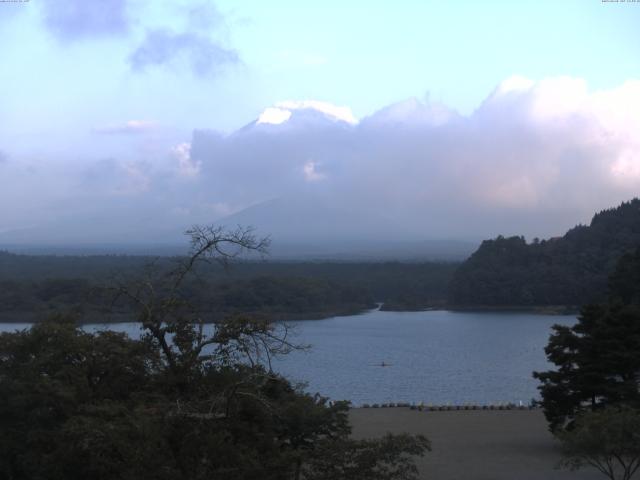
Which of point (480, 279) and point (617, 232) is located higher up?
point (617, 232)

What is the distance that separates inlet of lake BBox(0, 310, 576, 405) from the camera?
20125 millimetres

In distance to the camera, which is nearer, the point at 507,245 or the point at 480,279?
the point at 480,279

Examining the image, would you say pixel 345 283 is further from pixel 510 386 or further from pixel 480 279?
pixel 510 386

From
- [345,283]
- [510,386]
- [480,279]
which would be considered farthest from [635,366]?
[345,283]

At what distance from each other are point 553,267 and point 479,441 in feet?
126

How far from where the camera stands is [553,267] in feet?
161

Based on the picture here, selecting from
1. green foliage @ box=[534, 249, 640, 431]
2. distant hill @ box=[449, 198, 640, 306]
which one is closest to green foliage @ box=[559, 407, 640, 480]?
green foliage @ box=[534, 249, 640, 431]

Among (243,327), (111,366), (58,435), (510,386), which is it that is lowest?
(510,386)

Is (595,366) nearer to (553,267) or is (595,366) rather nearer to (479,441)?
(479,441)

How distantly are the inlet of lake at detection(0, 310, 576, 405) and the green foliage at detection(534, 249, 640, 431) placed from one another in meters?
3.87

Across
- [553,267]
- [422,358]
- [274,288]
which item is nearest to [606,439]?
[422,358]

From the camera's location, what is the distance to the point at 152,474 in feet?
15.8

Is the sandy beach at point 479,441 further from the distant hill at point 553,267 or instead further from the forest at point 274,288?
the distant hill at point 553,267

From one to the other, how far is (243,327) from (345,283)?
48.6 metres
